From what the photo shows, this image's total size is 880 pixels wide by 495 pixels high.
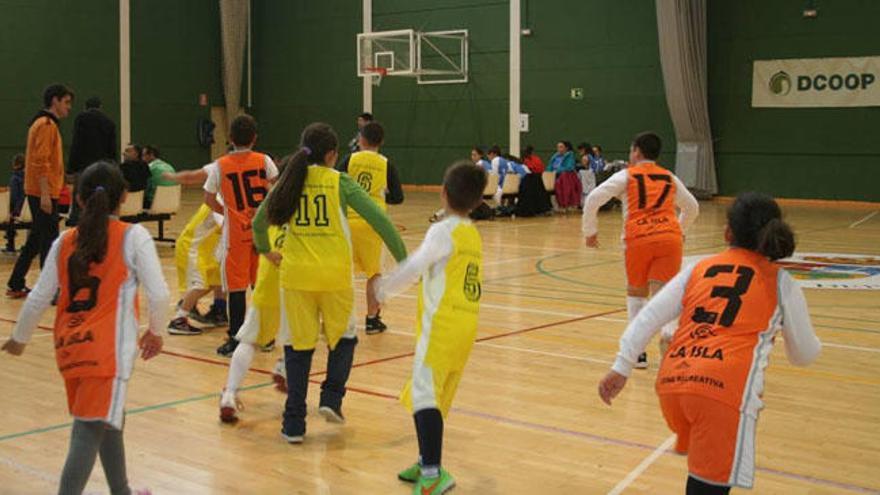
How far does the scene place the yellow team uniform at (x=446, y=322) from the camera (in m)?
3.96

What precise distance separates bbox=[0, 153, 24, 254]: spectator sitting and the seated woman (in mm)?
9580

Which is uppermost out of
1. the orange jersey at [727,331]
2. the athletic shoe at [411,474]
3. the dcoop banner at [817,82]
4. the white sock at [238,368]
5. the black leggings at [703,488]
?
the dcoop banner at [817,82]

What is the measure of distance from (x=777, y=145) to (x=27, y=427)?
18.3 meters

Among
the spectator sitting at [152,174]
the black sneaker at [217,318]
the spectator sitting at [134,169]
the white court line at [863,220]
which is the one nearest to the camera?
the black sneaker at [217,318]

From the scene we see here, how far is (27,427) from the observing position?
500 centimetres

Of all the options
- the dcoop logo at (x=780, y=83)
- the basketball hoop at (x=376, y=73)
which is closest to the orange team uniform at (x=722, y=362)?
the dcoop logo at (x=780, y=83)

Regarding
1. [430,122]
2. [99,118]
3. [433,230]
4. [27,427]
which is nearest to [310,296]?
[433,230]

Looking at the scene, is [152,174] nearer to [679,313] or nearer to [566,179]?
[566,179]

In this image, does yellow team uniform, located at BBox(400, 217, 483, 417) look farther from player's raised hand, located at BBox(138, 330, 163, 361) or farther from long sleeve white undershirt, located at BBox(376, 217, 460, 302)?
player's raised hand, located at BBox(138, 330, 163, 361)

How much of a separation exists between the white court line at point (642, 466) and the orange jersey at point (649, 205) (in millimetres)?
1643

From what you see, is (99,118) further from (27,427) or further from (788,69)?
(788,69)

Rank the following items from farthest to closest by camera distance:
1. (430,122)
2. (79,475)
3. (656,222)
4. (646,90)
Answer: (430,122) < (646,90) < (656,222) < (79,475)

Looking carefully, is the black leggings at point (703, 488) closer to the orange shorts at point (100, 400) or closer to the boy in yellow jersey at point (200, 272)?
the orange shorts at point (100, 400)

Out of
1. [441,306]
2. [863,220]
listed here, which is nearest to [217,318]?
[441,306]
